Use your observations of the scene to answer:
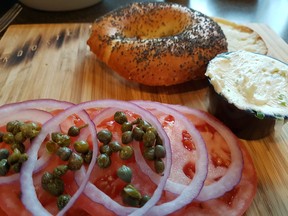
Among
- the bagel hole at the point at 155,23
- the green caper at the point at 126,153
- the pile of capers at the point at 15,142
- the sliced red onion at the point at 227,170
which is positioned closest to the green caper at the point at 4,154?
the pile of capers at the point at 15,142

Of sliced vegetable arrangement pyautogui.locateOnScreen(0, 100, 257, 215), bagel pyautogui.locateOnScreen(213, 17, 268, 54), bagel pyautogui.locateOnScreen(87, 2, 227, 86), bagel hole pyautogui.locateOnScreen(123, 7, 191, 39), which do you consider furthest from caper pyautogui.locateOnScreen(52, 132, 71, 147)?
bagel pyautogui.locateOnScreen(213, 17, 268, 54)

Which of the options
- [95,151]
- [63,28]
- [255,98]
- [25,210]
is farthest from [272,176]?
[63,28]

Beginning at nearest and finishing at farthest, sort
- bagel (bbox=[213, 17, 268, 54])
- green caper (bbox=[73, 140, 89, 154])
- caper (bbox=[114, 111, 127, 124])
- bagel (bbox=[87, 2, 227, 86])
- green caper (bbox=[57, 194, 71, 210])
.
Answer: green caper (bbox=[57, 194, 71, 210])
green caper (bbox=[73, 140, 89, 154])
caper (bbox=[114, 111, 127, 124])
bagel (bbox=[87, 2, 227, 86])
bagel (bbox=[213, 17, 268, 54])

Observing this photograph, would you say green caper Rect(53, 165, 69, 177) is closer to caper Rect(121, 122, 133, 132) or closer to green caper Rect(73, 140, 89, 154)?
green caper Rect(73, 140, 89, 154)

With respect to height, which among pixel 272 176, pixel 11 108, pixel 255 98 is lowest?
pixel 272 176

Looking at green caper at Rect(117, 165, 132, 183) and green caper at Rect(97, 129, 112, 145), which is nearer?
green caper at Rect(117, 165, 132, 183)

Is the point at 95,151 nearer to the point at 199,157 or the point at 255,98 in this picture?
the point at 199,157
